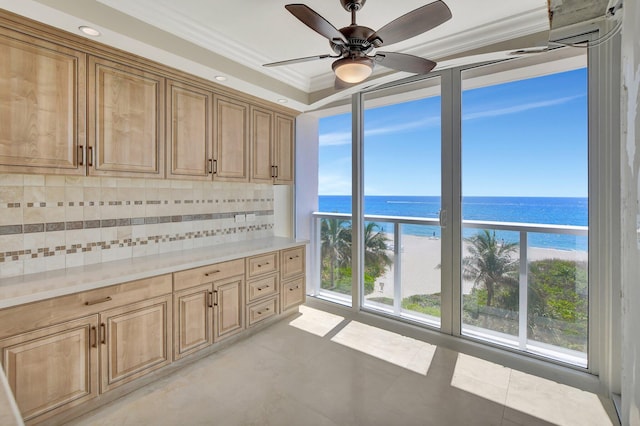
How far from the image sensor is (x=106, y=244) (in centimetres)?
246

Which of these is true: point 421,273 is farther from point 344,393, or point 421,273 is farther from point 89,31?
point 89,31

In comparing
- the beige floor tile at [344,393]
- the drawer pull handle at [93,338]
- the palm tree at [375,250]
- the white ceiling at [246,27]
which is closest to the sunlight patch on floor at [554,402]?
the beige floor tile at [344,393]

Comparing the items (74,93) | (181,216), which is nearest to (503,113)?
(181,216)

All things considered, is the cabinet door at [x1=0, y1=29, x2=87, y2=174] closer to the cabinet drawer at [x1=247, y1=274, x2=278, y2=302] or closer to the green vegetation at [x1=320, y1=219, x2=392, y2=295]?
the cabinet drawer at [x1=247, y1=274, x2=278, y2=302]

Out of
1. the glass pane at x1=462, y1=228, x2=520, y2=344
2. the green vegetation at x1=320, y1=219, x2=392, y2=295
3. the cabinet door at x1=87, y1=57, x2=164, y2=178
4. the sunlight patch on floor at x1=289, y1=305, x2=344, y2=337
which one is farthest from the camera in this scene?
the green vegetation at x1=320, y1=219, x2=392, y2=295

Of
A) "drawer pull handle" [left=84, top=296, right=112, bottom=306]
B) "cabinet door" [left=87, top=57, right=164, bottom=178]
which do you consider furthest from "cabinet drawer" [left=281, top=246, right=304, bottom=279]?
"drawer pull handle" [left=84, top=296, right=112, bottom=306]

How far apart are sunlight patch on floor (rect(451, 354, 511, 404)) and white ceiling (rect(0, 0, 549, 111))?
8.33 ft

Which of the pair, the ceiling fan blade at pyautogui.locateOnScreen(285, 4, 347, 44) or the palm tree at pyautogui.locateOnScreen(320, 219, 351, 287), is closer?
the ceiling fan blade at pyautogui.locateOnScreen(285, 4, 347, 44)

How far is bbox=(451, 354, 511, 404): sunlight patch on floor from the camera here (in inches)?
Answer: 86.8

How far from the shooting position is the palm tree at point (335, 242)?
386 cm

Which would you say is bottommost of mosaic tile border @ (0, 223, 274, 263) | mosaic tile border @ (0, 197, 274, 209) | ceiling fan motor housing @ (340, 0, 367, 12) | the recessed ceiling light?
mosaic tile border @ (0, 223, 274, 263)

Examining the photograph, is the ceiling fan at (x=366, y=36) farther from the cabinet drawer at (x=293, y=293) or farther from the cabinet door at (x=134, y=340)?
the cabinet drawer at (x=293, y=293)

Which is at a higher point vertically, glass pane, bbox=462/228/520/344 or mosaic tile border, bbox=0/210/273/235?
mosaic tile border, bbox=0/210/273/235

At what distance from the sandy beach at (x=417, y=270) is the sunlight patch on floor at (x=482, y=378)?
612mm
